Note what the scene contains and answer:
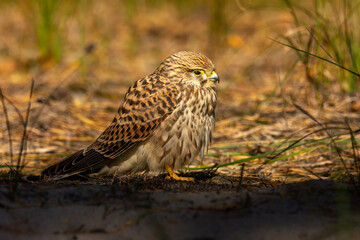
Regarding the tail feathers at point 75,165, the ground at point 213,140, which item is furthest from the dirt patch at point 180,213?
the tail feathers at point 75,165

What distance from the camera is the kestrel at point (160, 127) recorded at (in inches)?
133

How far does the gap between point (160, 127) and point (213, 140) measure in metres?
1.24

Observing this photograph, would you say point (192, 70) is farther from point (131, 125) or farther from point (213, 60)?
point (213, 60)

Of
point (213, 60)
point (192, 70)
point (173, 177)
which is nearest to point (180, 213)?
point (173, 177)

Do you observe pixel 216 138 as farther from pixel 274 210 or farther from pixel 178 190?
pixel 274 210

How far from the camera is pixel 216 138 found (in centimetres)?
456

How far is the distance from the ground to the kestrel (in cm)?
23

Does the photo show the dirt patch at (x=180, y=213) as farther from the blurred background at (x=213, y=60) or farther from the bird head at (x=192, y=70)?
the bird head at (x=192, y=70)

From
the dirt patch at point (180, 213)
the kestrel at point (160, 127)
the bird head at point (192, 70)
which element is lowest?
the dirt patch at point (180, 213)

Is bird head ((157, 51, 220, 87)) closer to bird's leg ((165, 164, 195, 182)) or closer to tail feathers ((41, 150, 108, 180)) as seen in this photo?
bird's leg ((165, 164, 195, 182))

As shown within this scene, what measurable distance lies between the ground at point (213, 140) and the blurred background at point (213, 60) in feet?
0.07

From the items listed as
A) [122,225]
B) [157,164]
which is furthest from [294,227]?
[157,164]

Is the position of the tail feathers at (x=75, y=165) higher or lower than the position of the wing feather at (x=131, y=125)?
lower

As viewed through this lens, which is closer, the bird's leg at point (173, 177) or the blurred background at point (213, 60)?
the bird's leg at point (173, 177)
